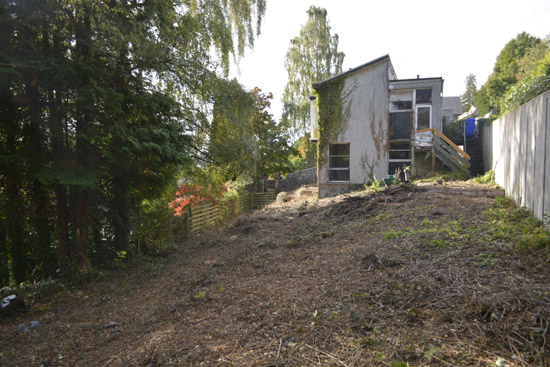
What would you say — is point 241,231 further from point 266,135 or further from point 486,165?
point 266,135

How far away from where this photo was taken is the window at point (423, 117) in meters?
16.4

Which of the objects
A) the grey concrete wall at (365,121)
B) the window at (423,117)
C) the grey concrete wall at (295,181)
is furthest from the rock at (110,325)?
the grey concrete wall at (295,181)

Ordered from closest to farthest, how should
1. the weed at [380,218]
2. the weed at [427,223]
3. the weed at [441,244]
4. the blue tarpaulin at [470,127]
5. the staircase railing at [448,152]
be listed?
the weed at [441,244], the weed at [427,223], the weed at [380,218], the staircase railing at [448,152], the blue tarpaulin at [470,127]

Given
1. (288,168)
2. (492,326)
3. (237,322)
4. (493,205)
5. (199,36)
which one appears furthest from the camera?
(288,168)

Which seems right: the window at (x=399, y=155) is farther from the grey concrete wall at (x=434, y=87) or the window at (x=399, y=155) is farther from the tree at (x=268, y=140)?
the tree at (x=268, y=140)

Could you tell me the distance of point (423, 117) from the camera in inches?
650

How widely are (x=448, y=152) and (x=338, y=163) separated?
17.0 feet

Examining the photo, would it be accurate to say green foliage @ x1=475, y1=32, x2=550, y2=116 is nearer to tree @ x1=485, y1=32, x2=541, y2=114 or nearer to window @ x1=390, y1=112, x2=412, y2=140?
tree @ x1=485, y1=32, x2=541, y2=114

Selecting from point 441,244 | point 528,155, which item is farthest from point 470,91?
point 441,244

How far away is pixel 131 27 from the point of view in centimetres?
660

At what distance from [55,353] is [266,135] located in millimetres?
20759

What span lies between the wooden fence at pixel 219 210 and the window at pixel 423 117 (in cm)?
974

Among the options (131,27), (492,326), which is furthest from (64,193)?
(492,326)

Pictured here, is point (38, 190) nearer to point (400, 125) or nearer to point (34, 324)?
point (34, 324)
